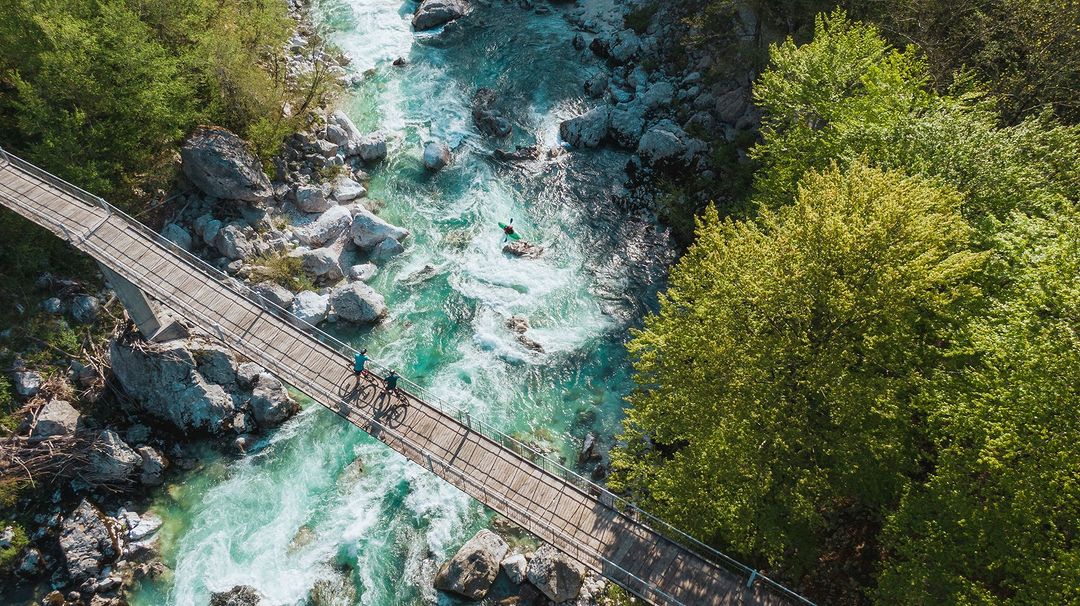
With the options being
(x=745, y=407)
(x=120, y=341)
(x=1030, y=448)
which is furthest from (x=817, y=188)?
(x=120, y=341)

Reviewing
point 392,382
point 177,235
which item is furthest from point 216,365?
point 392,382

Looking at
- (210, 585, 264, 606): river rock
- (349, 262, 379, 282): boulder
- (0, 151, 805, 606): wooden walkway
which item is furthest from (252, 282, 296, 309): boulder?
(210, 585, 264, 606): river rock

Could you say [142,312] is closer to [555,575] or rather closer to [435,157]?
[435,157]

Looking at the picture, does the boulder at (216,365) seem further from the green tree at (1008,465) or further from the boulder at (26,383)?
the green tree at (1008,465)

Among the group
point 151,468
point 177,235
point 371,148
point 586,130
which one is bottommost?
point 151,468

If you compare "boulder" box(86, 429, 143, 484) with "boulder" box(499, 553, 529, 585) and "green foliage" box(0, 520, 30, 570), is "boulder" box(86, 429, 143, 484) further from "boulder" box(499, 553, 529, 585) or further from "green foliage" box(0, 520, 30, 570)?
"boulder" box(499, 553, 529, 585)

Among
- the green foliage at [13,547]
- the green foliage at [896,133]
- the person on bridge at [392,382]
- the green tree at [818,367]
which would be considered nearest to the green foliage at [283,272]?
the person on bridge at [392,382]
